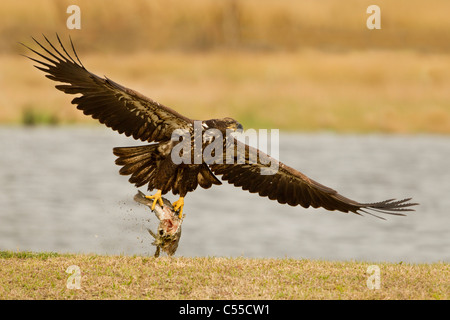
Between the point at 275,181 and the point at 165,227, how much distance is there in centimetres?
174

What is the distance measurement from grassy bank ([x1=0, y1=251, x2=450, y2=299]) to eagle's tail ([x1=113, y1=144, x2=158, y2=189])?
106 cm

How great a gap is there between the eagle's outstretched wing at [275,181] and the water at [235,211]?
4.42ft

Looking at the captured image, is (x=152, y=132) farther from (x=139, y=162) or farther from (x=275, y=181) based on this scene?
(x=275, y=181)

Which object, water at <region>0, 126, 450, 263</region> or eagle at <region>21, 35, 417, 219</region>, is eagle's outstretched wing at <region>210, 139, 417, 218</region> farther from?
water at <region>0, 126, 450, 263</region>

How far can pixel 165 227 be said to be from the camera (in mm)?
9922

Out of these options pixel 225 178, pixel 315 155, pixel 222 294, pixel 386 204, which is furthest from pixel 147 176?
pixel 315 155

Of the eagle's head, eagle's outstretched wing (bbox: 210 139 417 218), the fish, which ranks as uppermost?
the eagle's head

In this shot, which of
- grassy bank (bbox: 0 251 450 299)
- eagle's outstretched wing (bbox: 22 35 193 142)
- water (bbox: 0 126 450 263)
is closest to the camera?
grassy bank (bbox: 0 251 450 299)

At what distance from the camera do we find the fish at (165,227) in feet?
32.5

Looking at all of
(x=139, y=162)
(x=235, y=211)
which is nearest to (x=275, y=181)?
(x=139, y=162)

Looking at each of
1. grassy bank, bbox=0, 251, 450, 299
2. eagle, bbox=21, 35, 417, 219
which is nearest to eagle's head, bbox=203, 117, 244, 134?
eagle, bbox=21, 35, 417, 219

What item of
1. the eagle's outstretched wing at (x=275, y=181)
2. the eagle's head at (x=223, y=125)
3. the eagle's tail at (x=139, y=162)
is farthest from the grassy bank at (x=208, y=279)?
the eagle's head at (x=223, y=125)

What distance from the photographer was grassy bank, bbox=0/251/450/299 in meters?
8.30

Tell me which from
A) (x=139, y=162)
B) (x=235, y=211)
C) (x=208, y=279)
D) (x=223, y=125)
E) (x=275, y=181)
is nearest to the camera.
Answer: (x=208, y=279)
